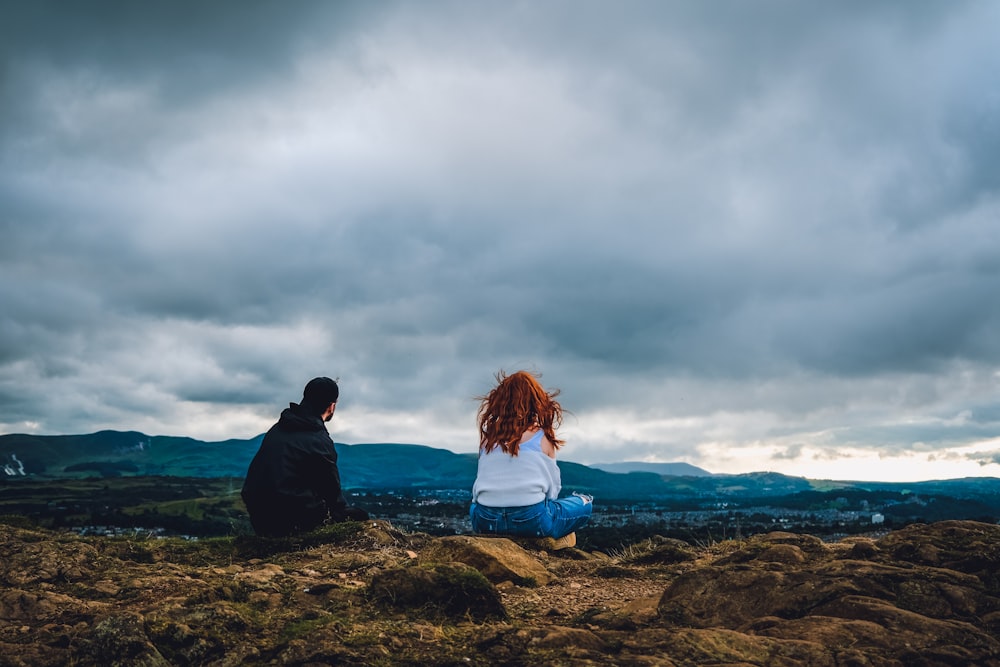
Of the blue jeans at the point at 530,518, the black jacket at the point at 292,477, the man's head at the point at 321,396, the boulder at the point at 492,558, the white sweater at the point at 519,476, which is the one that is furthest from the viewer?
the man's head at the point at 321,396

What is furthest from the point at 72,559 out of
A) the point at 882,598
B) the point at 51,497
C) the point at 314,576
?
the point at 51,497

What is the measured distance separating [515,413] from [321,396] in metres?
3.54

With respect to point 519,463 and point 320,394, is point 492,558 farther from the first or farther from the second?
point 320,394

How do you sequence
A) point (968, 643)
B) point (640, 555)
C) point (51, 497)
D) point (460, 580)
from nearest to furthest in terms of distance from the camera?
point (968, 643)
point (460, 580)
point (640, 555)
point (51, 497)

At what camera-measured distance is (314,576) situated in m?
8.21

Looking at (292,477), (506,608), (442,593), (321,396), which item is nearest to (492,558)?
(506,608)

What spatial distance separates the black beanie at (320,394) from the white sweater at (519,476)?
119 inches

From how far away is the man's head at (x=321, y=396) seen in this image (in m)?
11.6

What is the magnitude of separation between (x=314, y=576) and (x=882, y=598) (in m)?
6.29

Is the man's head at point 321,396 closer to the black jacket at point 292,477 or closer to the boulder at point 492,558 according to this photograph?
the black jacket at point 292,477

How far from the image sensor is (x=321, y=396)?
11633 mm

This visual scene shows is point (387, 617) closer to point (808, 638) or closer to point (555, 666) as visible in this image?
point (555, 666)

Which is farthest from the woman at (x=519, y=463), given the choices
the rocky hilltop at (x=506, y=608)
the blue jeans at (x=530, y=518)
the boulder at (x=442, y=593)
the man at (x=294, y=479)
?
the boulder at (x=442, y=593)

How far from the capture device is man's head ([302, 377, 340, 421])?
11555 mm
